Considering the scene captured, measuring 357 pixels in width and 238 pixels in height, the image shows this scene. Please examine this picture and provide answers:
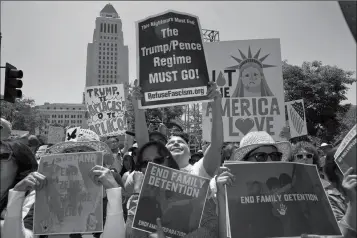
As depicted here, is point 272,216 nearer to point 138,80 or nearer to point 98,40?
point 138,80

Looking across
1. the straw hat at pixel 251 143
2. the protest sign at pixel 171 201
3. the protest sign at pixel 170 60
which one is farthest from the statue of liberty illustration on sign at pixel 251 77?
the protest sign at pixel 171 201

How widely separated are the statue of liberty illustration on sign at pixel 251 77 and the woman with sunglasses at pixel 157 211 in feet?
9.05

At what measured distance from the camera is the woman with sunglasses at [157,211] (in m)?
2.80

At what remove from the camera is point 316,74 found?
3528cm

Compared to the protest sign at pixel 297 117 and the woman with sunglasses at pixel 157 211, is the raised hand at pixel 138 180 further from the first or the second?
the protest sign at pixel 297 117

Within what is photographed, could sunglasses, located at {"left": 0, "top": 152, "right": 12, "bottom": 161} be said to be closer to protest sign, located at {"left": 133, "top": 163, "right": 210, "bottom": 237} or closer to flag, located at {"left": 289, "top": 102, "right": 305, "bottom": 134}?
protest sign, located at {"left": 133, "top": 163, "right": 210, "bottom": 237}

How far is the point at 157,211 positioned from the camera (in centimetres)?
262

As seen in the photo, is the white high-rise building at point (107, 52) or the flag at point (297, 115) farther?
the white high-rise building at point (107, 52)

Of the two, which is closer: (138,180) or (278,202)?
(278,202)

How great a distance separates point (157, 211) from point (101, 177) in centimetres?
50

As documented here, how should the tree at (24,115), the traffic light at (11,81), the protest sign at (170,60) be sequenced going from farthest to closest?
the tree at (24,115), the traffic light at (11,81), the protest sign at (170,60)

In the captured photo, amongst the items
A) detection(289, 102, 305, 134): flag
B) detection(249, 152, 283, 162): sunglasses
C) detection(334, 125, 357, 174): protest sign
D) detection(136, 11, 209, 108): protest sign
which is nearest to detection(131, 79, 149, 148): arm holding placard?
detection(136, 11, 209, 108): protest sign

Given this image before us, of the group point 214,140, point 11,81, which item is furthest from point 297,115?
point 11,81

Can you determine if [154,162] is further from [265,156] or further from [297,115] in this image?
[297,115]
